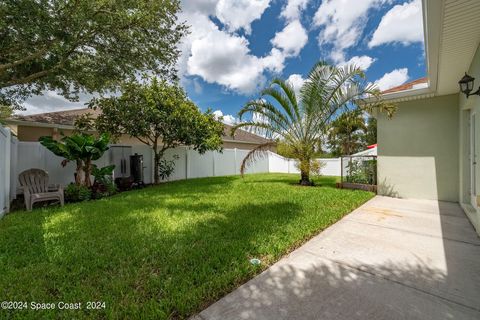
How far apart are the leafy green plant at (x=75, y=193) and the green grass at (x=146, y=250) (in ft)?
3.40

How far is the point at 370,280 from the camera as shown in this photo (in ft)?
9.30

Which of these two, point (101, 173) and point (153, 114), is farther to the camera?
point (153, 114)

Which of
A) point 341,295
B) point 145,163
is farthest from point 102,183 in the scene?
point 341,295

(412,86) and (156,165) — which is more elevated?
(412,86)

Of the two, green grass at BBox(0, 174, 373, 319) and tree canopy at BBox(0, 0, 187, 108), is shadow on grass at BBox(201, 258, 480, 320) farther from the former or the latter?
tree canopy at BBox(0, 0, 187, 108)

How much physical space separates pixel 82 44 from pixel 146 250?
9.14 metres

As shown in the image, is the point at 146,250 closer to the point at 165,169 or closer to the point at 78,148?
the point at 78,148

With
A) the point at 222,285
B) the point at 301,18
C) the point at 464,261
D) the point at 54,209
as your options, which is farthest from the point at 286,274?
the point at 301,18

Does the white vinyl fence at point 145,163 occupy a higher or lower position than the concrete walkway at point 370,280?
higher

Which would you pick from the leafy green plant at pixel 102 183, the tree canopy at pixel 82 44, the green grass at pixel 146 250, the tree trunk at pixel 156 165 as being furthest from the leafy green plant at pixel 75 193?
the tree canopy at pixel 82 44

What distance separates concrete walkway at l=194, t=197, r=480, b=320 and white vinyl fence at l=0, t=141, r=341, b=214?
708cm

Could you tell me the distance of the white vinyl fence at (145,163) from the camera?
600cm

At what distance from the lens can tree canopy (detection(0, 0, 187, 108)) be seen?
699 centimetres

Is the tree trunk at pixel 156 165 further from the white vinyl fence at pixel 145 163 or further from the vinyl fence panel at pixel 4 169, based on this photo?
the vinyl fence panel at pixel 4 169
